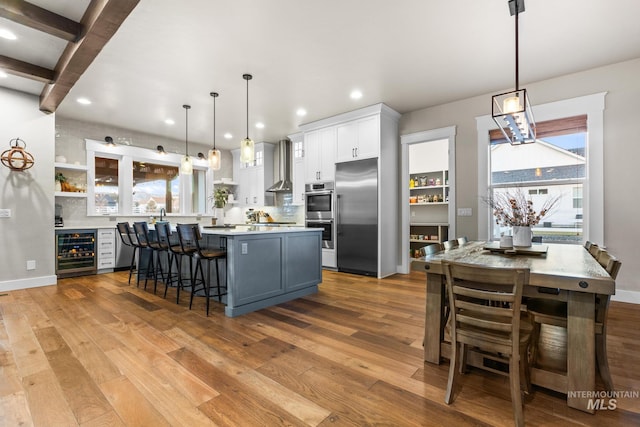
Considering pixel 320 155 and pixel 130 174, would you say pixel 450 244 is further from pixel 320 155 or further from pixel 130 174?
pixel 130 174

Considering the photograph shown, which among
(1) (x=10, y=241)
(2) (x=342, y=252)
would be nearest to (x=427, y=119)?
(2) (x=342, y=252)

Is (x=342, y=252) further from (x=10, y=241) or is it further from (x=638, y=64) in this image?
(x=10, y=241)

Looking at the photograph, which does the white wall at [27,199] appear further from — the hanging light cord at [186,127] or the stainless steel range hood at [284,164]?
the stainless steel range hood at [284,164]

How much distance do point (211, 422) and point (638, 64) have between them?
5574 millimetres

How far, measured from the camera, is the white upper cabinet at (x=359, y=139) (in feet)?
16.4

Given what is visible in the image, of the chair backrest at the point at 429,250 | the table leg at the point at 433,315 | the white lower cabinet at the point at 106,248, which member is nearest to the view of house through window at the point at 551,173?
the chair backrest at the point at 429,250

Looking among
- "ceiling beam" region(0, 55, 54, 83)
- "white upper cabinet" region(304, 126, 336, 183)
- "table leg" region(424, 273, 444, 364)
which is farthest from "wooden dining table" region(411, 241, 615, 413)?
"ceiling beam" region(0, 55, 54, 83)

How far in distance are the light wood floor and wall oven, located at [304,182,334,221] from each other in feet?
8.16

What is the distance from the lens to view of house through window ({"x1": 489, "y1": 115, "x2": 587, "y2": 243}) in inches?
157

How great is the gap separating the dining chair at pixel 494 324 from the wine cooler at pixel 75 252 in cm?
597

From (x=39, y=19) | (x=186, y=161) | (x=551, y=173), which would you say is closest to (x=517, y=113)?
(x=551, y=173)

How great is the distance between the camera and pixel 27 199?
441 centimetres

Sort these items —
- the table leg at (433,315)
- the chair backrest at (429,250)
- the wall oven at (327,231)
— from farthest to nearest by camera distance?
the wall oven at (327,231)
the chair backrest at (429,250)
the table leg at (433,315)

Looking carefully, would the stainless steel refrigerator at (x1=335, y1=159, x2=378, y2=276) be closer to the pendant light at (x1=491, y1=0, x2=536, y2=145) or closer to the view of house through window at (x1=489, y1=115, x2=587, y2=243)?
the view of house through window at (x1=489, y1=115, x2=587, y2=243)
